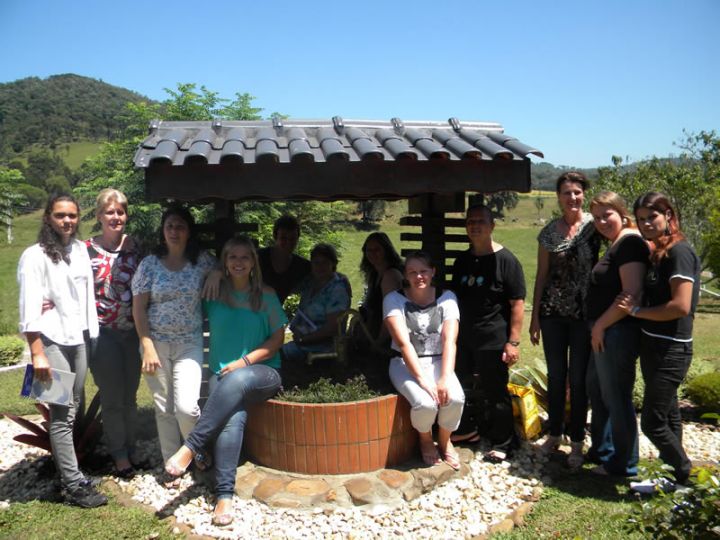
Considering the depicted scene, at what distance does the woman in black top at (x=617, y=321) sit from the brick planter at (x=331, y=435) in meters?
1.40

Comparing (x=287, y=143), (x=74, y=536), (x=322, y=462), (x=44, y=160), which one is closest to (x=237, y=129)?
(x=287, y=143)

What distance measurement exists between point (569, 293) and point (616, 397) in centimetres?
75

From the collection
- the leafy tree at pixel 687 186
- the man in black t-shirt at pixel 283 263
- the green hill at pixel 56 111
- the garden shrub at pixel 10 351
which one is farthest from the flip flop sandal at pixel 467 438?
the green hill at pixel 56 111

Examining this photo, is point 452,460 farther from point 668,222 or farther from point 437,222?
point 668,222

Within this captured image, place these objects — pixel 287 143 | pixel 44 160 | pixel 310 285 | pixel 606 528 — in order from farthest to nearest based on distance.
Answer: pixel 44 160 → pixel 310 285 → pixel 287 143 → pixel 606 528

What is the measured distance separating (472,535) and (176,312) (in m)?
2.36

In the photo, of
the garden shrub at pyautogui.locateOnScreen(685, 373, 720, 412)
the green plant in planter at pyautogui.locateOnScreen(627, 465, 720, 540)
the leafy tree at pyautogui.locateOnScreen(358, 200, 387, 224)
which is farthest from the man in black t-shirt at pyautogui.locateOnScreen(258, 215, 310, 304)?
the leafy tree at pyautogui.locateOnScreen(358, 200, 387, 224)

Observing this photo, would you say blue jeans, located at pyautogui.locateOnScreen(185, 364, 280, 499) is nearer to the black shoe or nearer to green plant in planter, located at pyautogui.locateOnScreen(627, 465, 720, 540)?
the black shoe

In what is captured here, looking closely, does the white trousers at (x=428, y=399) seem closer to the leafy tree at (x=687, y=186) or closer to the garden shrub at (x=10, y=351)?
the garden shrub at (x=10, y=351)

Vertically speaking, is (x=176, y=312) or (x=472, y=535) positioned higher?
(x=176, y=312)

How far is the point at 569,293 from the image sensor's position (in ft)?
11.9

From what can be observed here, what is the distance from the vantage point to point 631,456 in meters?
3.52

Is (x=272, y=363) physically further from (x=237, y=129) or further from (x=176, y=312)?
(x=237, y=129)

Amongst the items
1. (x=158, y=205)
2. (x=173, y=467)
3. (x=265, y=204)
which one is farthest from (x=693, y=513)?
(x=158, y=205)
